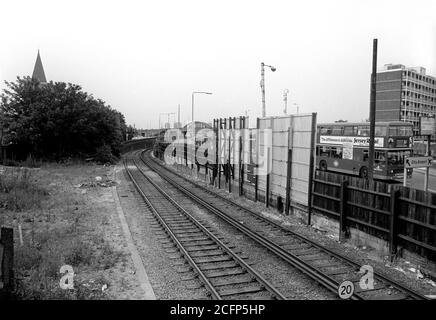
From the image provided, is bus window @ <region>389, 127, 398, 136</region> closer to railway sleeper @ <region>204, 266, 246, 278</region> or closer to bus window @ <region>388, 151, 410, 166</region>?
bus window @ <region>388, 151, 410, 166</region>

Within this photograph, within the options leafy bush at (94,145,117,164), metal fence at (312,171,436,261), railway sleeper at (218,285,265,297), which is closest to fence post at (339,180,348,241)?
metal fence at (312,171,436,261)

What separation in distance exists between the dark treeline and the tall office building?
78.8 meters

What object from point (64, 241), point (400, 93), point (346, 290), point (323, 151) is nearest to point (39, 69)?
point (323, 151)

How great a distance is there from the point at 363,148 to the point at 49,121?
26.6 meters

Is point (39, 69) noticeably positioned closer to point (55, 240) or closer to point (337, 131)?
point (337, 131)

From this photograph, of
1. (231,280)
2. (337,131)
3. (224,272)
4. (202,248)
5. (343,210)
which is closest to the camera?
(231,280)

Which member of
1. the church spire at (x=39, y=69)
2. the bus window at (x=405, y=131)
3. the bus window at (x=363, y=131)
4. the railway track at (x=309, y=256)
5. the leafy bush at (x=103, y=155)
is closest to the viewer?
the railway track at (x=309, y=256)

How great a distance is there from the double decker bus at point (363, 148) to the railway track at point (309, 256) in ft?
41.2

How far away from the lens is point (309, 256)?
31.0 ft

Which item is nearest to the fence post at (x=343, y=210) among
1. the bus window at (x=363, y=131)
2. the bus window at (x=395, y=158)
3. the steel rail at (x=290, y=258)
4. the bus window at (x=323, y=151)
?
the steel rail at (x=290, y=258)

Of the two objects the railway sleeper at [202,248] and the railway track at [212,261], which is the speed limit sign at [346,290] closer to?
the railway track at [212,261]

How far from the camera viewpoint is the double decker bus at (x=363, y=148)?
76.1 ft

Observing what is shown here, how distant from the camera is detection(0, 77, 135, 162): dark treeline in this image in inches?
1336
